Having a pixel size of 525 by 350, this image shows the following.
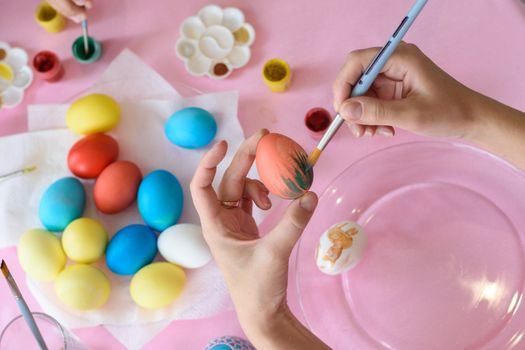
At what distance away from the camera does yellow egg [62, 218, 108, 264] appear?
1.02 meters

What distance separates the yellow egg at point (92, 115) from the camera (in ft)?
3.61

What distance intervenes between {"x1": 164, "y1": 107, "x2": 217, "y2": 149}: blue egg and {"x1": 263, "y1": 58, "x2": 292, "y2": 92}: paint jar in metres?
0.13

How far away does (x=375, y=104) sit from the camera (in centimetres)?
84

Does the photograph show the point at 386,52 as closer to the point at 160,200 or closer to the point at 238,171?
the point at 238,171

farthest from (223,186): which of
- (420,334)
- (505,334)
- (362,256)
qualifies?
(505,334)

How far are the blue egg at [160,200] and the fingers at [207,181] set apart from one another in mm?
166

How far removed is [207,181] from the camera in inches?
33.9

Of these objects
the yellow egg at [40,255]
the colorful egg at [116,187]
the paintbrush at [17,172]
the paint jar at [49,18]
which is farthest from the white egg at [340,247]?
the paint jar at [49,18]

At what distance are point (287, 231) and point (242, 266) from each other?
0.12 meters

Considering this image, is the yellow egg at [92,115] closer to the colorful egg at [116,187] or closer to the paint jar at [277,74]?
the colorful egg at [116,187]

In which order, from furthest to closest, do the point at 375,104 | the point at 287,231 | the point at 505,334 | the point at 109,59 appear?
the point at 109,59 → the point at 505,334 → the point at 375,104 → the point at 287,231

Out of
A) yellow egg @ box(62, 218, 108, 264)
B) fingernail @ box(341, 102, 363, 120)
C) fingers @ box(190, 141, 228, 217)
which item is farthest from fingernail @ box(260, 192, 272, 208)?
yellow egg @ box(62, 218, 108, 264)

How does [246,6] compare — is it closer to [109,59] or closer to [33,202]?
[109,59]

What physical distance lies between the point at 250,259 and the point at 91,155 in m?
0.43
